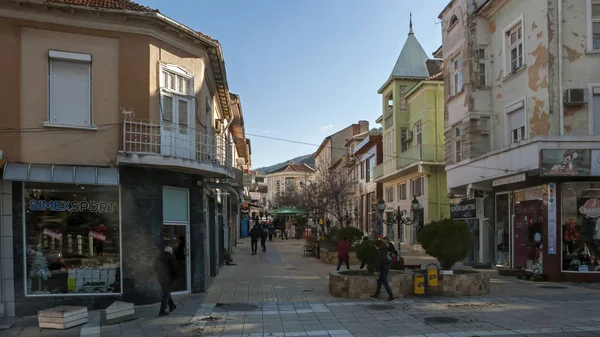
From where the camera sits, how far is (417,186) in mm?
31078

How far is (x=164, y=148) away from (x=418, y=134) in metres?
21.1

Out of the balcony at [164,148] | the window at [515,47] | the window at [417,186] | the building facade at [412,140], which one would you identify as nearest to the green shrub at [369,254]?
the balcony at [164,148]

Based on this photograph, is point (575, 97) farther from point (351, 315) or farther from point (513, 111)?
point (351, 315)

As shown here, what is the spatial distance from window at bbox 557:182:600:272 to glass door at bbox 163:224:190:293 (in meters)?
11.4

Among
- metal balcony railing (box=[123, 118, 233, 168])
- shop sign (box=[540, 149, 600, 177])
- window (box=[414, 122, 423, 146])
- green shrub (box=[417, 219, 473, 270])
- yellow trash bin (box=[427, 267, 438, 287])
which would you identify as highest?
window (box=[414, 122, 423, 146])

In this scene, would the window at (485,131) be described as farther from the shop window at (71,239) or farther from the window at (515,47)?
the shop window at (71,239)

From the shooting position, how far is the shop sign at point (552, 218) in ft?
54.3

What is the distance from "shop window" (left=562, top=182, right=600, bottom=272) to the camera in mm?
16422

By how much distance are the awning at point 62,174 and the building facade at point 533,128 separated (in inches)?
479

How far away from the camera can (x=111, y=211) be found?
12344 mm

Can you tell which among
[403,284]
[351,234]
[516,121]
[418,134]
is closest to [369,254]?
[403,284]

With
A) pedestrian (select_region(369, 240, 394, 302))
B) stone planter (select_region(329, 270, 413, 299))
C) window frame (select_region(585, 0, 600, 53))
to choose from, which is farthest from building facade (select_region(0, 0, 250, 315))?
window frame (select_region(585, 0, 600, 53))

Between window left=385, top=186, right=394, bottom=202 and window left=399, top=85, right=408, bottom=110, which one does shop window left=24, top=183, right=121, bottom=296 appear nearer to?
window left=399, top=85, right=408, bottom=110

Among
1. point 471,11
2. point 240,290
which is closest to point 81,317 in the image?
point 240,290
